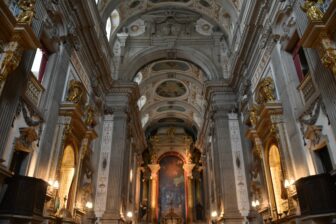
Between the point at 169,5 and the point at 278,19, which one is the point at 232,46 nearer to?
the point at 169,5

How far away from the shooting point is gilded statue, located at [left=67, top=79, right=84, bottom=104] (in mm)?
10266

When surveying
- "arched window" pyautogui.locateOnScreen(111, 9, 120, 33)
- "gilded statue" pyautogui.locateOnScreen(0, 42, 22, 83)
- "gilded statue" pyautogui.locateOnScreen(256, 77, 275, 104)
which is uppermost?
"arched window" pyautogui.locateOnScreen(111, 9, 120, 33)

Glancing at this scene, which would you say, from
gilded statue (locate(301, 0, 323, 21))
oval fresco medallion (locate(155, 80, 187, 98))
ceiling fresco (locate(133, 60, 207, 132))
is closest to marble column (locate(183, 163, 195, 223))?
ceiling fresco (locate(133, 60, 207, 132))

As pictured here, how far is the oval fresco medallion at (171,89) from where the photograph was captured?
83.2 ft

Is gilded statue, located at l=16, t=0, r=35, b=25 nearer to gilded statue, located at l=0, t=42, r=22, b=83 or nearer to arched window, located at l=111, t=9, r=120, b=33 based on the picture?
gilded statue, located at l=0, t=42, r=22, b=83

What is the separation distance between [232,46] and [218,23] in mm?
2433

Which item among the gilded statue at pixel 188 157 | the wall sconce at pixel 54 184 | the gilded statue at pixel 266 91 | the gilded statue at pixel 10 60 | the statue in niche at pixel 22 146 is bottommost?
the wall sconce at pixel 54 184

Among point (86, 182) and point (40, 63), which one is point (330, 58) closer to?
point (40, 63)

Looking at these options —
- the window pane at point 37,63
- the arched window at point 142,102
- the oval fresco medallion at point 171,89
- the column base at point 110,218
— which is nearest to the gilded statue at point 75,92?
the window pane at point 37,63

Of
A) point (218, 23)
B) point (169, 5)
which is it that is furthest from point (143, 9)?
point (218, 23)

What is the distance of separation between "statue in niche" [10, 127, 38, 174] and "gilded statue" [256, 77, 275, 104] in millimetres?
7630

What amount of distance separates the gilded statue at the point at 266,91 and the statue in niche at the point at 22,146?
7630 mm

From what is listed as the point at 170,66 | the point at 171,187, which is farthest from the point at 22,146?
the point at 171,187

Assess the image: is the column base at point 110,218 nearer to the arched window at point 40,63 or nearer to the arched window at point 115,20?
the arched window at point 40,63
